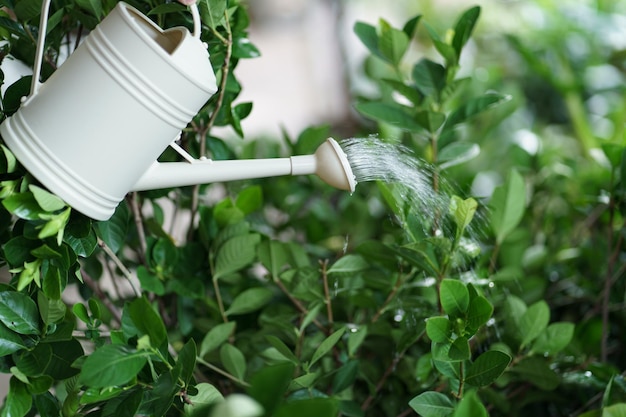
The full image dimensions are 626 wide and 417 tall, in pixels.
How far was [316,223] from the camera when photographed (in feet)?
3.51

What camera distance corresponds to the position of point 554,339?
78cm

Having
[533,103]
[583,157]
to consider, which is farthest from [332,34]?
[583,157]

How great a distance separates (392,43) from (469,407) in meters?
0.47

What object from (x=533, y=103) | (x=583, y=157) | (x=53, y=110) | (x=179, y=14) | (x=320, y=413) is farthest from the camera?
(x=533, y=103)

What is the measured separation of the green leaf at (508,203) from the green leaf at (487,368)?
0.27 m

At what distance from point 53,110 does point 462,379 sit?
0.45 m

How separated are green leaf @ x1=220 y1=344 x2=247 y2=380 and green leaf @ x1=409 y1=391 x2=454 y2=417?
209 mm

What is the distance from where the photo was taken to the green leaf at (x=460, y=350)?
62 centimetres

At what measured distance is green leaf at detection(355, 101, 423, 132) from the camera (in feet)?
2.61

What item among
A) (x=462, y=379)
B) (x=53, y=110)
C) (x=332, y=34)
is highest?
(x=53, y=110)

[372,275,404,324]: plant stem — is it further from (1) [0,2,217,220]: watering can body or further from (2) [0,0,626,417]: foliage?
(1) [0,2,217,220]: watering can body

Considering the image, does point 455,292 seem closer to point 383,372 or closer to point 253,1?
point 383,372

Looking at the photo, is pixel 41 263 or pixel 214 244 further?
pixel 214 244

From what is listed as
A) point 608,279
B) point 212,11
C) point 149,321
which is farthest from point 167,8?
point 608,279
